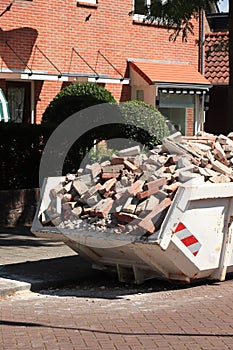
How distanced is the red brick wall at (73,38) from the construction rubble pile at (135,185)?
8967 millimetres

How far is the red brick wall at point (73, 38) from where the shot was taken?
1812cm

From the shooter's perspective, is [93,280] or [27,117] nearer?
[93,280]

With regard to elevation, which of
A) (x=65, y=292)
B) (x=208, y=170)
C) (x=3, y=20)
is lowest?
(x=65, y=292)

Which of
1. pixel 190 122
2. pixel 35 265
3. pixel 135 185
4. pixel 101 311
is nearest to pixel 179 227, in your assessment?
pixel 135 185

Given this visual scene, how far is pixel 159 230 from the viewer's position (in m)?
8.29

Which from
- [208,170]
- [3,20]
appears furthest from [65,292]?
[3,20]

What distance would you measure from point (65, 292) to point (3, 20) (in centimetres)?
1001

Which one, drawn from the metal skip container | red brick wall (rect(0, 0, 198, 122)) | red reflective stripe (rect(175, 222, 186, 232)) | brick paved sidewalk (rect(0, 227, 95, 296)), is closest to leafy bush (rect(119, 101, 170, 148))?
red brick wall (rect(0, 0, 198, 122))

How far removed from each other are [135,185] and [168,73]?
42.7 feet

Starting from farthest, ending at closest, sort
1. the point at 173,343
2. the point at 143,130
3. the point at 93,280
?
1. the point at 143,130
2. the point at 93,280
3. the point at 173,343

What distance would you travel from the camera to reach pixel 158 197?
28.1 ft

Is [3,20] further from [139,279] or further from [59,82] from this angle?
[139,279]

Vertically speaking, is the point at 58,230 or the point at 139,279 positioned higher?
the point at 58,230

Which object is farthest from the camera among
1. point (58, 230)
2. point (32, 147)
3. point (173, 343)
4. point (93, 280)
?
point (32, 147)
